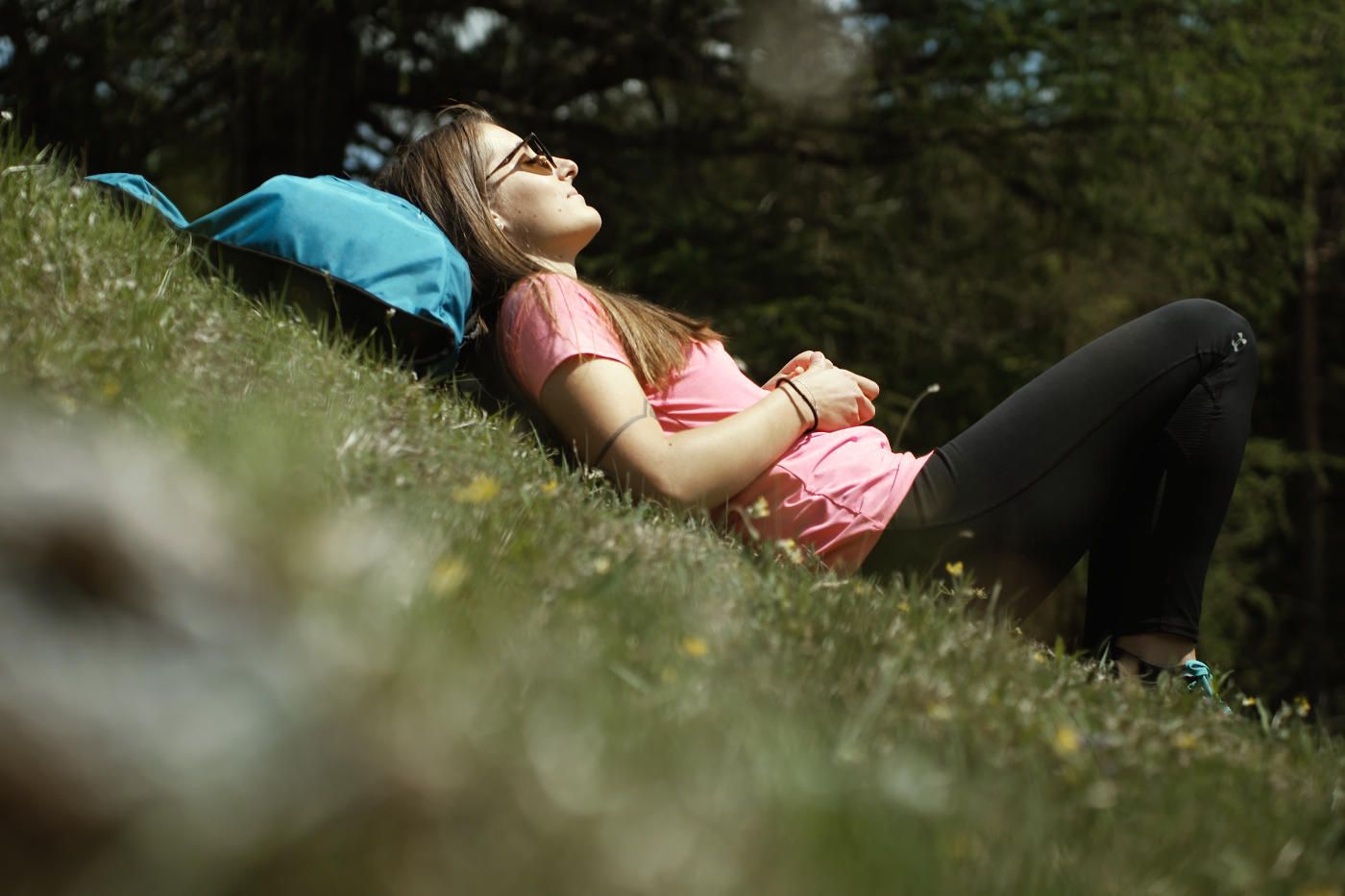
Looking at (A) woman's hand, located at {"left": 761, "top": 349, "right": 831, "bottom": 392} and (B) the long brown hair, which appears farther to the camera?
(A) woman's hand, located at {"left": 761, "top": 349, "right": 831, "bottom": 392}

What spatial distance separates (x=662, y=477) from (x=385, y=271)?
36.3 inches

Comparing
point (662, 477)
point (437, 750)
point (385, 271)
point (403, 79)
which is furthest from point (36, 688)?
point (403, 79)

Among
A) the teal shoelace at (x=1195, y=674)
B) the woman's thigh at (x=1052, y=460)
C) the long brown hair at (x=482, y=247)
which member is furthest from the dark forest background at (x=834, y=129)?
the teal shoelace at (x=1195, y=674)

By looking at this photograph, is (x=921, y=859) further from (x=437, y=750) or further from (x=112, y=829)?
(x=112, y=829)

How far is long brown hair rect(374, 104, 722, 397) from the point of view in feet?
10.6

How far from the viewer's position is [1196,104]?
7.02 meters

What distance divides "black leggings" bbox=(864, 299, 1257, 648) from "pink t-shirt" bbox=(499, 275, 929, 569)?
8cm

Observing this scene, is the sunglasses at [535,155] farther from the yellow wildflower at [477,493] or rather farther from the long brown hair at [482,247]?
the yellow wildflower at [477,493]


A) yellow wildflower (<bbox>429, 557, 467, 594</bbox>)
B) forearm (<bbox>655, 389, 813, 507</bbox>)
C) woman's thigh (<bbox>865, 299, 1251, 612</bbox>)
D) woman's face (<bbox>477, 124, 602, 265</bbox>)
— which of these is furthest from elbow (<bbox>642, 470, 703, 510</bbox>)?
yellow wildflower (<bbox>429, 557, 467, 594</bbox>)

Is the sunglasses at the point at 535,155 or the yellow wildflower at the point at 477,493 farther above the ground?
the sunglasses at the point at 535,155

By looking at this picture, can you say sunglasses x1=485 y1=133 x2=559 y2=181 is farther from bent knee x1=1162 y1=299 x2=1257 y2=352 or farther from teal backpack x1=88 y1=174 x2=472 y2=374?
bent knee x1=1162 y1=299 x2=1257 y2=352

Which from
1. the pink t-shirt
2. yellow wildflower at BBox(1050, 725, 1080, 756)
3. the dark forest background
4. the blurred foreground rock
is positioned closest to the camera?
the blurred foreground rock

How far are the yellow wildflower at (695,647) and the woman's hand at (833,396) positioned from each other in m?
1.36

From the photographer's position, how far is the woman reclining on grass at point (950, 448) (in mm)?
2941
